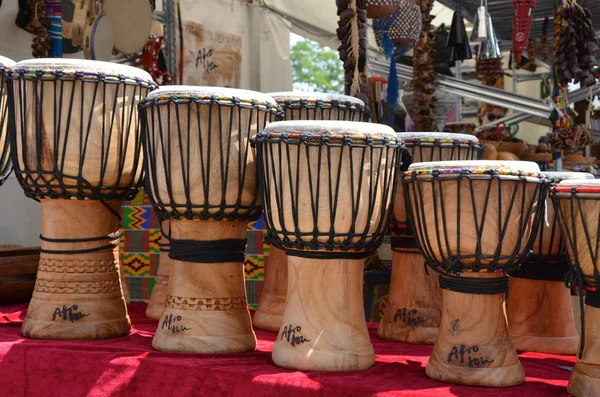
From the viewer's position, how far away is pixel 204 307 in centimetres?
204

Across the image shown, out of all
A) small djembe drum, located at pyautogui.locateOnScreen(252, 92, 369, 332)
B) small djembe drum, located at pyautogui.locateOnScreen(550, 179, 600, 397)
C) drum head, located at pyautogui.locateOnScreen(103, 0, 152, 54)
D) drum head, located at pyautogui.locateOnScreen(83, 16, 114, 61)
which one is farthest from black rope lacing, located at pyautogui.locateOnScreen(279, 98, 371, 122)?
drum head, located at pyautogui.locateOnScreen(103, 0, 152, 54)

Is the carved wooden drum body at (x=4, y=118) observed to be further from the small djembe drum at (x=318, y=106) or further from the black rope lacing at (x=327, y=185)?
the black rope lacing at (x=327, y=185)

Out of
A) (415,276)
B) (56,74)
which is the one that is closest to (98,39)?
(56,74)

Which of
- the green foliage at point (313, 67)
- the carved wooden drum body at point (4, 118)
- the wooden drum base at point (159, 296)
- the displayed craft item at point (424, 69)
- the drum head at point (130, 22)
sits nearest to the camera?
the carved wooden drum body at point (4, 118)

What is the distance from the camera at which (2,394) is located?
82.1 inches

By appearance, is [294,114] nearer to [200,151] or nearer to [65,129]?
[200,151]

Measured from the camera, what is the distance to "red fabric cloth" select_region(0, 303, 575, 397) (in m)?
1.66

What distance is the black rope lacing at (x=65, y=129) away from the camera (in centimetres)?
217

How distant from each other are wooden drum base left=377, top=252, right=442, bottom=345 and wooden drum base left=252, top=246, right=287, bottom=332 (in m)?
0.39

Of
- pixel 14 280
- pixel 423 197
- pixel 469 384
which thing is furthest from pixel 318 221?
pixel 14 280

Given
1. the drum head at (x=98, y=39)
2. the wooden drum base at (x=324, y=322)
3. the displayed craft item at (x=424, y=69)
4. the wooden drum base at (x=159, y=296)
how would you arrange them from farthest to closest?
the displayed craft item at (x=424, y=69)
the drum head at (x=98, y=39)
the wooden drum base at (x=159, y=296)
the wooden drum base at (x=324, y=322)

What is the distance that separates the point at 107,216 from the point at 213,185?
1.58ft

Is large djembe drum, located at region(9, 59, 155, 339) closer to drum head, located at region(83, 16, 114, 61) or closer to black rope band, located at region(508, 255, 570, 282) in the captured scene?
black rope band, located at region(508, 255, 570, 282)

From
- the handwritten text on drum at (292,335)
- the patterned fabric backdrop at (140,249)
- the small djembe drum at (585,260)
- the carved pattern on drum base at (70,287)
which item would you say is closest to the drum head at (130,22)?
the patterned fabric backdrop at (140,249)
